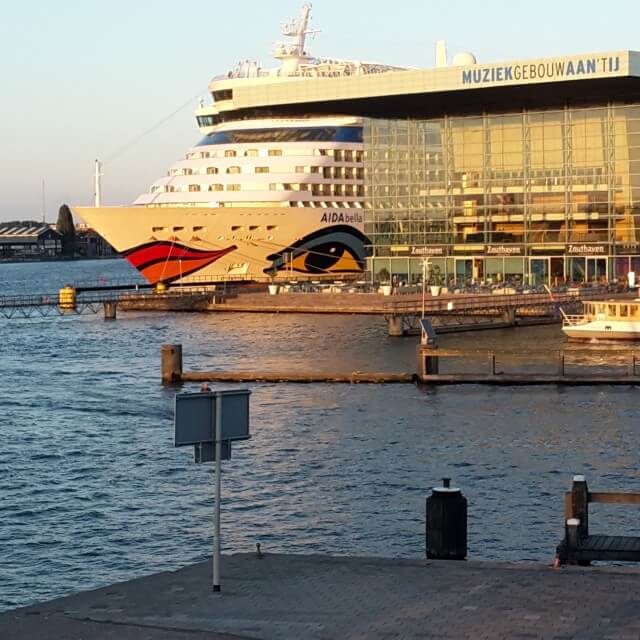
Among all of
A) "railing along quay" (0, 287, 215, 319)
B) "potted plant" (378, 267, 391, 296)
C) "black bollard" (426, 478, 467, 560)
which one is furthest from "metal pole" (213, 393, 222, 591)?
"potted plant" (378, 267, 391, 296)

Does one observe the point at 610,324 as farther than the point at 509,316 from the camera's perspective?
No

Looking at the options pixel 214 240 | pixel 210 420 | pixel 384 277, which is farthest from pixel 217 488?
pixel 214 240

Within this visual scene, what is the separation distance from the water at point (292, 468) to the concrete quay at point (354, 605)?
18.6ft

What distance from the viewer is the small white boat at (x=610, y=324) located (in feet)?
193

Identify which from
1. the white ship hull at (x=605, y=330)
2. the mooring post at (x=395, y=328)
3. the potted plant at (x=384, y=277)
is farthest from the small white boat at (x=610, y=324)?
the potted plant at (x=384, y=277)

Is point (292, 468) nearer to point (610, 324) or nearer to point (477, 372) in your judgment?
point (477, 372)

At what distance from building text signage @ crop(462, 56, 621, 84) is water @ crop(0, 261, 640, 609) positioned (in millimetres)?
23548

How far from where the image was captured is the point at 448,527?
60.7 ft

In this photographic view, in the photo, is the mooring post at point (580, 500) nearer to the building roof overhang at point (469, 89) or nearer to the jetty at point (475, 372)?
the jetty at point (475, 372)

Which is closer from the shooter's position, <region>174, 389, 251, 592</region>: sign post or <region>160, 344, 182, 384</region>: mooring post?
<region>174, 389, 251, 592</region>: sign post

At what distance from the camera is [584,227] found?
8006 cm

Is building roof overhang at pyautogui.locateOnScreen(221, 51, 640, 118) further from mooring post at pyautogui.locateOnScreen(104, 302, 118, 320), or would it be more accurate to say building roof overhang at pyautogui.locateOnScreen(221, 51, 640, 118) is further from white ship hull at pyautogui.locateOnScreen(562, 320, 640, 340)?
white ship hull at pyautogui.locateOnScreen(562, 320, 640, 340)

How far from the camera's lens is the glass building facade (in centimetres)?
7869

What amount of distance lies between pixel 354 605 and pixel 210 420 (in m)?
2.42
